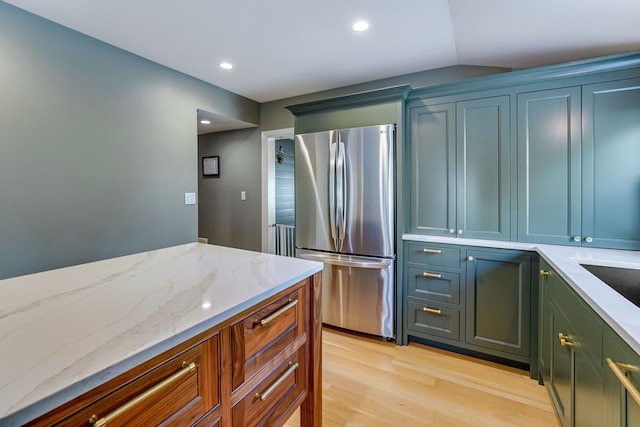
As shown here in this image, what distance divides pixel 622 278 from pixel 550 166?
2.68 ft

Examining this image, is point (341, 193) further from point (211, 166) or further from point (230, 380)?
point (211, 166)

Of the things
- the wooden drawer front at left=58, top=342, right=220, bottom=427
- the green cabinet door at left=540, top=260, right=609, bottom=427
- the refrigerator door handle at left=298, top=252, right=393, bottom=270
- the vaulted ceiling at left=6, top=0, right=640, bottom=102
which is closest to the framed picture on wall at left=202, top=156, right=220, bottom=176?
the vaulted ceiling at left=6, top=0, right=640, bottom=102

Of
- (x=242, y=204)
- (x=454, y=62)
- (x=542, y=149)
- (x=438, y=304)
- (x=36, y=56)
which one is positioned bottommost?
(x=438, y=304)

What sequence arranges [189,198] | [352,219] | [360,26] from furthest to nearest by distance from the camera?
[189,198] < [352,219] < [360,26]

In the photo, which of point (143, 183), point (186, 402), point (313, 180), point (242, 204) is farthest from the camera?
point (242, 204)

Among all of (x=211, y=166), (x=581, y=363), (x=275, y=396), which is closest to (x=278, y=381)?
(x=275, y=396)

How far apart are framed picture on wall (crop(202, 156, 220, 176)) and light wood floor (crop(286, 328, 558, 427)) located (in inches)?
112

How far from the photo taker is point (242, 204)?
388 cm

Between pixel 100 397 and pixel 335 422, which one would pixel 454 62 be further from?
pixel 100 397

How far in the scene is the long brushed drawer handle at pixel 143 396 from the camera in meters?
0.58

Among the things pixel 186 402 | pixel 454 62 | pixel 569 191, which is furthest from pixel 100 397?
pixel 454 62

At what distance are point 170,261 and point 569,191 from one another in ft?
8.17

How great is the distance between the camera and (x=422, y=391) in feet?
6.21

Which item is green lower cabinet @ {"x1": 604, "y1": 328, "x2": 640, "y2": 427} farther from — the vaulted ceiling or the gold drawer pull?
the vaulted ceiling
